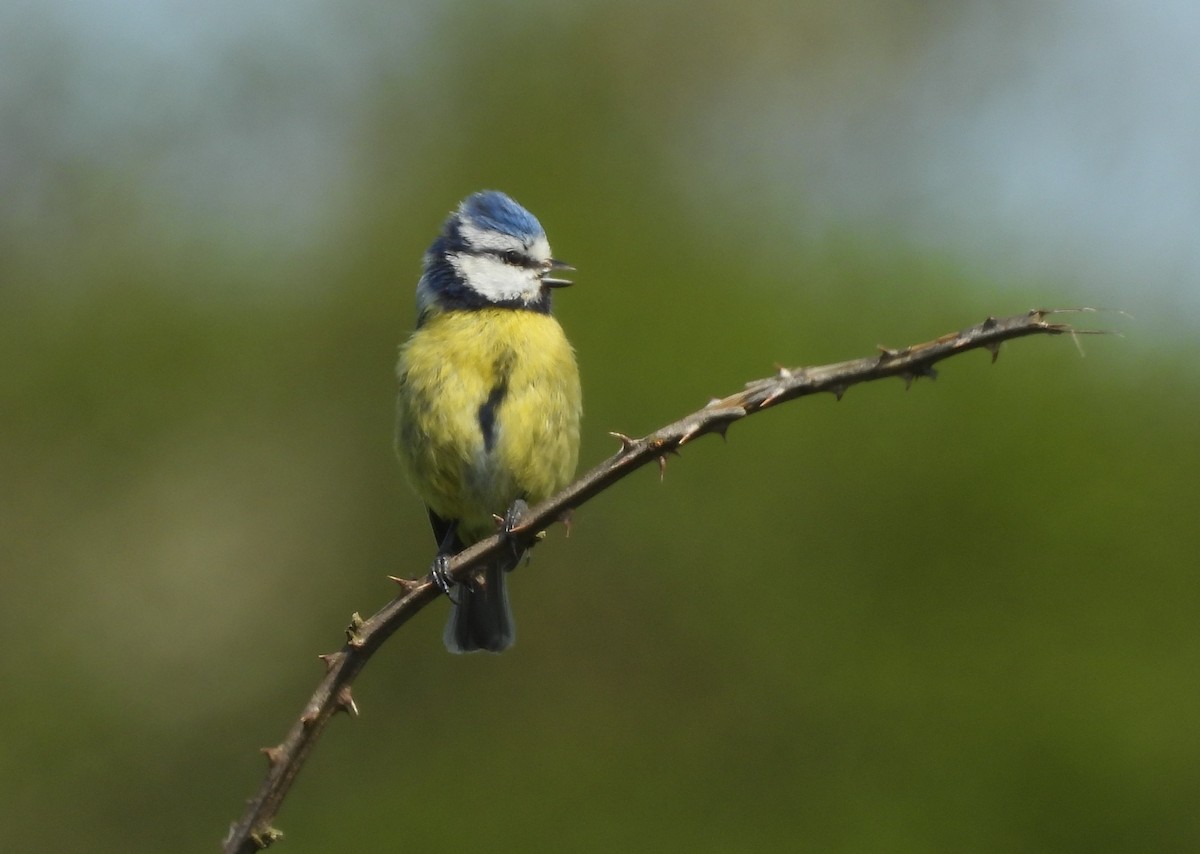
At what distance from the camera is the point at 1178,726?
7.22 meters

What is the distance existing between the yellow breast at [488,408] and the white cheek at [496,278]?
8 cm

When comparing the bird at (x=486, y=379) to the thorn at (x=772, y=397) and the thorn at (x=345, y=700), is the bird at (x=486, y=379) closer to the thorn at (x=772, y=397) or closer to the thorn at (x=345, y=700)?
the thorn at (x=345, y=700)

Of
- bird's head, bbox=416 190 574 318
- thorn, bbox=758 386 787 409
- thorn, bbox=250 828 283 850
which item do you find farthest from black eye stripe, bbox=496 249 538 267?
thorn, bbox=250 828 283 850

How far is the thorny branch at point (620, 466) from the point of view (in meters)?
1.87

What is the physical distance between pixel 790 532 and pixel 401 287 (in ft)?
10.6

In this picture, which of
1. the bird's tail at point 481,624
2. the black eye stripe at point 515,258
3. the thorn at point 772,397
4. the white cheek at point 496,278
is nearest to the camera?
the thorn at point 772,397

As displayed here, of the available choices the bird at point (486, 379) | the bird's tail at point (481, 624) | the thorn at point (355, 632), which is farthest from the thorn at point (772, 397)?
the bird's tail at point (481, 624)

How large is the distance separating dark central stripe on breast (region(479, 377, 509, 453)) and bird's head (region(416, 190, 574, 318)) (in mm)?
320

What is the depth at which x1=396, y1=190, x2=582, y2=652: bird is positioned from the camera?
13.7 feet

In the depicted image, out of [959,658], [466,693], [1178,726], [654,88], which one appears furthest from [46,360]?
[1178,726]

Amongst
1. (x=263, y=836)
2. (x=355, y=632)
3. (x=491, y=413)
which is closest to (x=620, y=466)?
(x=355, y=632)

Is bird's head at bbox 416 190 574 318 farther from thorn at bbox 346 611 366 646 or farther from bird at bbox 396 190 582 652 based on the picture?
thorn at bbox 346 611 366 646

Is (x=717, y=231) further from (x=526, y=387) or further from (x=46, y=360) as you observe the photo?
(x=526, y=387)

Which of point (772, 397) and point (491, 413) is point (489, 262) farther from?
point (772, 397)
